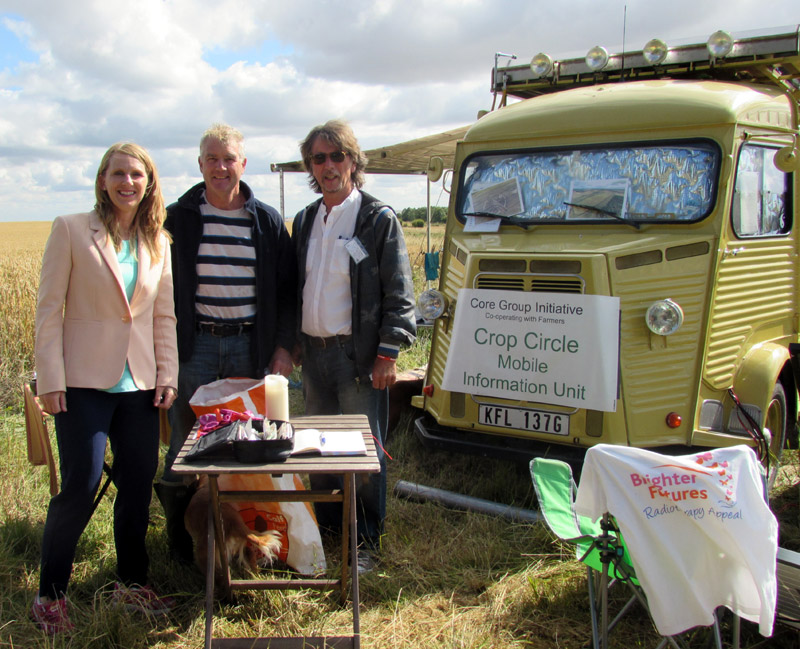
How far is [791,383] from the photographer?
4438mm

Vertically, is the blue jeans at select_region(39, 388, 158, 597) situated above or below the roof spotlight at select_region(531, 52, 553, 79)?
below

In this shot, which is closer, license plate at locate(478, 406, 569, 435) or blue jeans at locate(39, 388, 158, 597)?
blue jeans at locate(39, 388, 158, 597)

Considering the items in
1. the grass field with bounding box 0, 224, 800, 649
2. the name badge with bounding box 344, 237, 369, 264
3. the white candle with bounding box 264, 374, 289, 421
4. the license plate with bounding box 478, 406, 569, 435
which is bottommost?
the grass field with bounding box 0, 224, 800, 649

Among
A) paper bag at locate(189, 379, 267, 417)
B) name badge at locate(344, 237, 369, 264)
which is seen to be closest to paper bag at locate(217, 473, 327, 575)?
paper bag at locate(189, 379, 267, 417)

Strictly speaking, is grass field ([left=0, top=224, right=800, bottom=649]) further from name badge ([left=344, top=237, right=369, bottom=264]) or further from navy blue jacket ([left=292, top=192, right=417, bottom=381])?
name badge ([left=344, top=237, right=369, bottom=264])

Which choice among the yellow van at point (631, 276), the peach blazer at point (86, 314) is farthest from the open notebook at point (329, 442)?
the yellow van at point (631, 276)

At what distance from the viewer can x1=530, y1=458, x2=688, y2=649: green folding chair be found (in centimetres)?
239

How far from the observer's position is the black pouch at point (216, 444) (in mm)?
2529

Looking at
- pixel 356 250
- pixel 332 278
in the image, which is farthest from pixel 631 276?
pixel 332 278

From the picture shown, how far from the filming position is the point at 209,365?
131 inches

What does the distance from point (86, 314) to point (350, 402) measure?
1304 millimetres

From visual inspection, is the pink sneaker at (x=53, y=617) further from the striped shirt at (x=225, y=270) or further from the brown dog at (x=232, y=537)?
the striped shirt at (x=225, y=270)

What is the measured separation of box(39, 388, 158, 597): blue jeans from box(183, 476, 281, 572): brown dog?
0.27 m

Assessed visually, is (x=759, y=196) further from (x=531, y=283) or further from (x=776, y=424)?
(x=531, y=283)
